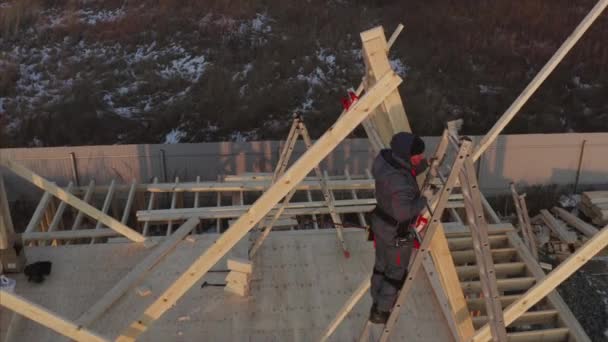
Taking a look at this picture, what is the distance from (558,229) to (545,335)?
148 inches

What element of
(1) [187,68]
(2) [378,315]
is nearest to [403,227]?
(2) [378,315]

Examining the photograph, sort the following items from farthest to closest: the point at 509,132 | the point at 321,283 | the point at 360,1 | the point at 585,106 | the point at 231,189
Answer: the point at 360,1 → the point at 585,106 → the point at 509,132 → the point at 231,189 → the point at 321,283

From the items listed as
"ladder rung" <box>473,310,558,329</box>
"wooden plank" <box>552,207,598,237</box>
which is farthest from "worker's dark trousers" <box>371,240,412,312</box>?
"wooden plank" <box>552,207,598,237</box>

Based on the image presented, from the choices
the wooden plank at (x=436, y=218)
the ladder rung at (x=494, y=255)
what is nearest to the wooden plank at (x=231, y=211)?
the ladder rung at (x=494, y=255)

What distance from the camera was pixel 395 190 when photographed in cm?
449

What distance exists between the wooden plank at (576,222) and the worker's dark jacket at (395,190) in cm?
606

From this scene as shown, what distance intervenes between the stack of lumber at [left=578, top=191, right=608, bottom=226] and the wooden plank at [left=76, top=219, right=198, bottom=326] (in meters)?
7.10

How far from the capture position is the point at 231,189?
910 cm

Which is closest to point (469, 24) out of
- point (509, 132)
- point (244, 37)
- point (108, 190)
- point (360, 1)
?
point (360, 1)

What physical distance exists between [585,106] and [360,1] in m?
7.92

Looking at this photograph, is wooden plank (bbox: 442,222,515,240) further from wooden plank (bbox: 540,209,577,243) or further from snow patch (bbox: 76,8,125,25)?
snow patch (bbox: 76,8,125,25)

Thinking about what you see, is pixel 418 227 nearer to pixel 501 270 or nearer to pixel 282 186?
pixel 282 186

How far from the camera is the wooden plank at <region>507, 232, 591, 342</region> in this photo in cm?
639

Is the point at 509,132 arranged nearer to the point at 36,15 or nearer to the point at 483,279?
the point at 483,279
